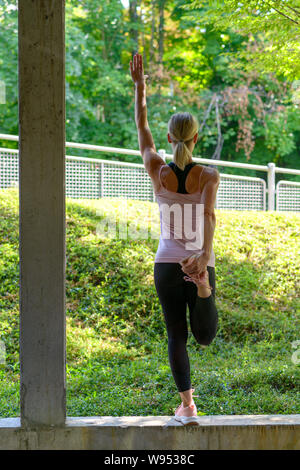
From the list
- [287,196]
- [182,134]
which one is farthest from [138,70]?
[287,196]

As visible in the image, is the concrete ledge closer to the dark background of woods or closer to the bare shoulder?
the bare shoulder

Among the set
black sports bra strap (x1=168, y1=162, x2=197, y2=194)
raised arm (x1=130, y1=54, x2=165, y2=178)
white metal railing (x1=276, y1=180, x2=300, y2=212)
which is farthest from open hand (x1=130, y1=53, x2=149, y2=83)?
white metal railing (x1=276, y1=180, x2=300, y2=212)

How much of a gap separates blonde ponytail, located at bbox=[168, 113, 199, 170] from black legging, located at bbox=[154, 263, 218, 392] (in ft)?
1.83

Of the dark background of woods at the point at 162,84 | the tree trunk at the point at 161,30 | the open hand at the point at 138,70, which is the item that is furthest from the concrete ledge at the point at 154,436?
the tree trunk at the point at 161,30

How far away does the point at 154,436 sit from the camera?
2.88m

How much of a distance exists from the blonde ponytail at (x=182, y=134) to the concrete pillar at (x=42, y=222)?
0.59 metres

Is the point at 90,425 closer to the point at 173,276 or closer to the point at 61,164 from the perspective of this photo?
the point at 173,276

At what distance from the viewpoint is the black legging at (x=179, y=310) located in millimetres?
2947

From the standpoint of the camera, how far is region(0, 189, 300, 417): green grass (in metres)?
4.39

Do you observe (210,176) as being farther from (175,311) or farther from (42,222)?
(42,222)

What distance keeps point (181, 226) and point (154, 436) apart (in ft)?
3.55

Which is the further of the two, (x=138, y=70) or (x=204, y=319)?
(x=138, y=70)

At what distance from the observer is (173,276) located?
2.98 m

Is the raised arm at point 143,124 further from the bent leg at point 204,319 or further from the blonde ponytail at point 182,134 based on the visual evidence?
the bent leg at point 204,319
